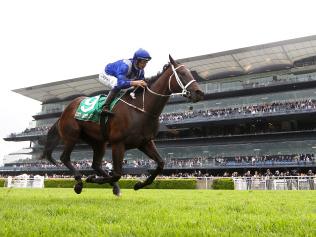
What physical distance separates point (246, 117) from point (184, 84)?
3949cm

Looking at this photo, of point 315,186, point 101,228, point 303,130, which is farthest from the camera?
point 303,130

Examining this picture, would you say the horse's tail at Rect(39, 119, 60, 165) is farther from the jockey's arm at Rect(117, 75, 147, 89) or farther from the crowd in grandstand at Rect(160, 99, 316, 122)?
the crowd in grandstand at Rect(160, 99, 316, 122)

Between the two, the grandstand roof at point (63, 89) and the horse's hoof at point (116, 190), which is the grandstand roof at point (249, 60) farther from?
the horse's hoof at point (116, 190)

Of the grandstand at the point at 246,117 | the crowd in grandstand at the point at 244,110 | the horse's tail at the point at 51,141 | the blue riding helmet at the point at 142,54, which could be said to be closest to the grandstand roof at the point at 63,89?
the grandstand at the point at 246,117

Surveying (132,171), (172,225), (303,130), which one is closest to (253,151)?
(303,130)

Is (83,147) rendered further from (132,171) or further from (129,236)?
(129,236)

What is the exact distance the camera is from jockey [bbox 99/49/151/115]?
721 cm

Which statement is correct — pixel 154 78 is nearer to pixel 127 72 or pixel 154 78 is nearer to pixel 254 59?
pixel 127 72

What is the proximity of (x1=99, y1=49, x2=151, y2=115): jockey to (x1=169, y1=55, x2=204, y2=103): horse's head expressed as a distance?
1.69 ft

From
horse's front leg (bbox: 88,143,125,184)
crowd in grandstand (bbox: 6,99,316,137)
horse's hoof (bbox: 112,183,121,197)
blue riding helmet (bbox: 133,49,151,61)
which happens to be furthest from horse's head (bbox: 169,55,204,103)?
crowd in grandstand (bbox: 6,99,316,137)

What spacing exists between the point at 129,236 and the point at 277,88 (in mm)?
45850

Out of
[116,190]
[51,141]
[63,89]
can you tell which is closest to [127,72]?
[116,190]

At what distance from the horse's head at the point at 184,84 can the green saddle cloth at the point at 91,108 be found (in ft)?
3.36

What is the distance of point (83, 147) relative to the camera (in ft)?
190
